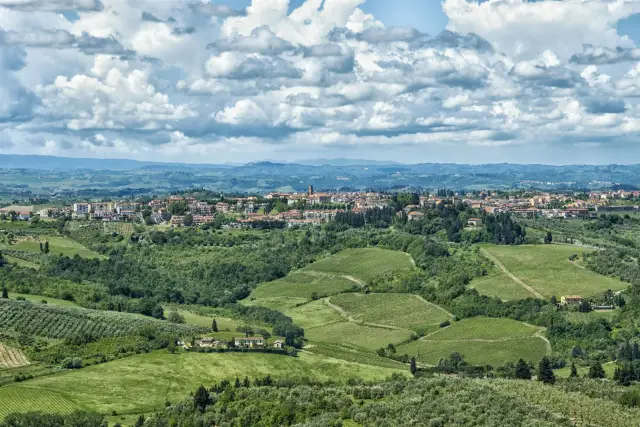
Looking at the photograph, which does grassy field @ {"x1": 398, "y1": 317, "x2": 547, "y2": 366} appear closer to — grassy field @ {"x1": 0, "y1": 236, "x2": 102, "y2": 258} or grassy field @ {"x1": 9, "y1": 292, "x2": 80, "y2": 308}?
grassy field @ {"x1": 9, "y1": 292, "x2": 80, "y2": 308}

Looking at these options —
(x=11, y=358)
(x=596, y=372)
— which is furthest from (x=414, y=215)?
(x=11, y=358)

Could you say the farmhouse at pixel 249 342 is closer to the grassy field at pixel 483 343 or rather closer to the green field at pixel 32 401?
the grassy field at pixel 483 343

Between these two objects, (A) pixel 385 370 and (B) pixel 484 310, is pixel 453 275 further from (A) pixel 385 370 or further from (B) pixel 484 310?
(A) pixel 385 370

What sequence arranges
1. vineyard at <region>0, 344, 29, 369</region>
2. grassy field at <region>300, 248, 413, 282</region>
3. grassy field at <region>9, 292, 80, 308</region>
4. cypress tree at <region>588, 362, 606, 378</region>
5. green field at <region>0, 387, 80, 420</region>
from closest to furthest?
green field at <region>0, 387, 80, 420</region>
vineyard at <region>0, 344, 29, 369</region>
cypress tree at <region>588, 362, 606, 378</region>
grassy field at <region>9, 292, 80, 308</region>
grassy field at <region>300, 248, 413, 282</region>

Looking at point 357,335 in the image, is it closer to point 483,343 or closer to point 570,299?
point 483,343

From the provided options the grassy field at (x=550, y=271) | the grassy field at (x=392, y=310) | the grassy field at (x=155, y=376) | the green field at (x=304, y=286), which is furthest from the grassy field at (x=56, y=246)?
the grassy field at (x=550, y=271)

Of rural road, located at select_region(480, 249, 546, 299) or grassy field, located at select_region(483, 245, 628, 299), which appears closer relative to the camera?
grassy field, located at select_region(483, 245, 628, 299)

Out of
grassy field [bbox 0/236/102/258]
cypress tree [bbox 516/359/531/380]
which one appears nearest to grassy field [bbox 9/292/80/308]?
grassy field [bbox 0/236/102/258]
